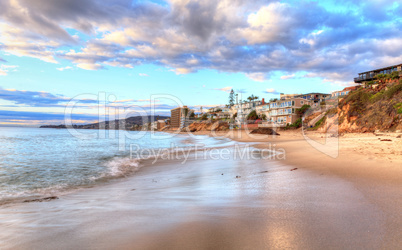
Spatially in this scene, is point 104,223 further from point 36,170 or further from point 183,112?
point 183,112

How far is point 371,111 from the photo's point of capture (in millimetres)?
25844

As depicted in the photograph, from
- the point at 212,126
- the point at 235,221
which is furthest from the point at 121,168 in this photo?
the point at 212,126

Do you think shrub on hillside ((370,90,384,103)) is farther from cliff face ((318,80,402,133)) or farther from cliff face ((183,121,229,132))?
cliff face ((183,121,229,132))

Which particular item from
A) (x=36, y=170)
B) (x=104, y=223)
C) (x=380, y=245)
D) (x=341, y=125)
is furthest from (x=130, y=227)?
(x=341, y=125)

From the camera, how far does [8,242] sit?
2.56 metres

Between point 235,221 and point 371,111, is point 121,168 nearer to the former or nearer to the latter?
point 235,221

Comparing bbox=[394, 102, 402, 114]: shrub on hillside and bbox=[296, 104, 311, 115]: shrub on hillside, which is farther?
bbox=[296, 104, 311, 115]: shrub on hillside

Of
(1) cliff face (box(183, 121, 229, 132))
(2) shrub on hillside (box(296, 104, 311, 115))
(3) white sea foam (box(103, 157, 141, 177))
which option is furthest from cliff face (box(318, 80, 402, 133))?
(1) cliff face (box(183, 121, 229, 132))

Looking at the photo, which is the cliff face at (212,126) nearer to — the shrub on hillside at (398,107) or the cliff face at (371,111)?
the cliff face at (371,111)

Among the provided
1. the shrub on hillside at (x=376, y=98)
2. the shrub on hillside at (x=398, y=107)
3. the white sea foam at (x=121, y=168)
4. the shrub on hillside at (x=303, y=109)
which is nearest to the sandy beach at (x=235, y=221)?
the white sea foam at (x=121, y=168)

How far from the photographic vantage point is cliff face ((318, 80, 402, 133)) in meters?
21.9

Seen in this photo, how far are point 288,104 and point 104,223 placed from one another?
216 ft

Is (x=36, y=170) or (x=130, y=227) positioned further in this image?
(x=36, y=170)

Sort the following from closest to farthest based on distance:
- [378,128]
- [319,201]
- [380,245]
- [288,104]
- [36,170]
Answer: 1. [380,245]
2. [319,201]
3. [36,170]
4. [378,128]
5. [288,104]
